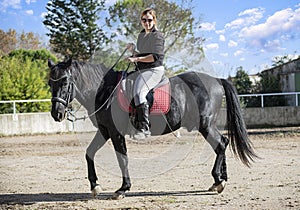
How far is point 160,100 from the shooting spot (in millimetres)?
5676

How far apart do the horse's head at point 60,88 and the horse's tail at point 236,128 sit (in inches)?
103

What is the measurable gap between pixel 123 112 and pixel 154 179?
1901 millimetres

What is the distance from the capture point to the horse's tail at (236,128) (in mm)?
6125

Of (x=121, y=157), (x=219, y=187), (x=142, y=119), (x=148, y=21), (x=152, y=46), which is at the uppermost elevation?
(x=148, y=21)

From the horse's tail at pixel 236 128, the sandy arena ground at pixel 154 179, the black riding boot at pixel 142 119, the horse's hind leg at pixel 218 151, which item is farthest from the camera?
the horse's tail at pixel 236 128

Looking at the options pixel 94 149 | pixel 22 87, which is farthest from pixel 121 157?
pixel 22 87

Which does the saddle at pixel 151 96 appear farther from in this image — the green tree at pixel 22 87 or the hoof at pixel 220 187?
the green tree at pixel 22 87

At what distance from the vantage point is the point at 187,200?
17.4ft

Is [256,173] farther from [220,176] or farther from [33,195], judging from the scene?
[33,195]

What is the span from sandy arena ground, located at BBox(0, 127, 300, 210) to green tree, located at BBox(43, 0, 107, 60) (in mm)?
15367

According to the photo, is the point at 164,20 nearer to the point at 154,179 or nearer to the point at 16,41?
the point at 154,179

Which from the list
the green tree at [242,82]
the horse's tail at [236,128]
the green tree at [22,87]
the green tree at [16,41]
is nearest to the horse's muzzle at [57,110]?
the horse's tail at [236,128]

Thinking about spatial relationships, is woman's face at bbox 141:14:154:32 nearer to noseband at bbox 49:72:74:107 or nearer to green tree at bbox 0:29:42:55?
noseband at bbox 49:72:74:107

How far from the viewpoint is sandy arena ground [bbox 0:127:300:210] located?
5.22 metres
